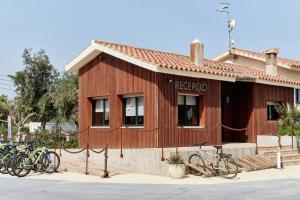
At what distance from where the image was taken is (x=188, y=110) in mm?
18750

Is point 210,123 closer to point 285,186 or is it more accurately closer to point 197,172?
point 197,172

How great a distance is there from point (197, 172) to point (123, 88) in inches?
201

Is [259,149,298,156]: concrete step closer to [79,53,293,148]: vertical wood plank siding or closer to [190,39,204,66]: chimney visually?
[79,53,293,148]: vertical wood plank siding

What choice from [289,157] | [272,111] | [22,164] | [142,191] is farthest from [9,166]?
[272,111]

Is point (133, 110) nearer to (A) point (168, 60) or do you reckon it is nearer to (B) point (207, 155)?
(A) point (168, 60)

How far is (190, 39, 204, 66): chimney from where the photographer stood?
2025 cm

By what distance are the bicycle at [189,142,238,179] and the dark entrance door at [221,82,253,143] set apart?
5.85 metres

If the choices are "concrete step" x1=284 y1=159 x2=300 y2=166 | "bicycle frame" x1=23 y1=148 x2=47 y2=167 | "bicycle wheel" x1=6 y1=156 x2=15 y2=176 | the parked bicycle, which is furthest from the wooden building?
"bicycle wheel" x1=6 y1=156 x2=15 y2=176

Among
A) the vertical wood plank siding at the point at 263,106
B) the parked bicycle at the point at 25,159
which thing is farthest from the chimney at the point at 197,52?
the parked bicycle at the point at 25,159

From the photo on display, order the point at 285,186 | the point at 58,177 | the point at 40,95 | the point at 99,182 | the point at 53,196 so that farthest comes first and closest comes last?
the point at 40,95 → the point at 58,177 → the point at 99,182 → the point at 285,186 → the point at 53,196

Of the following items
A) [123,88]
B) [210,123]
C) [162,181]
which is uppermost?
[123,88]

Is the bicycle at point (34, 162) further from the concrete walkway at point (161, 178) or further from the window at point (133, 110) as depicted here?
the window at point (133, 110)

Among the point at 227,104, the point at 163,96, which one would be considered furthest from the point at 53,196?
A: the point at 227,104

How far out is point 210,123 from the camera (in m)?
19.1
